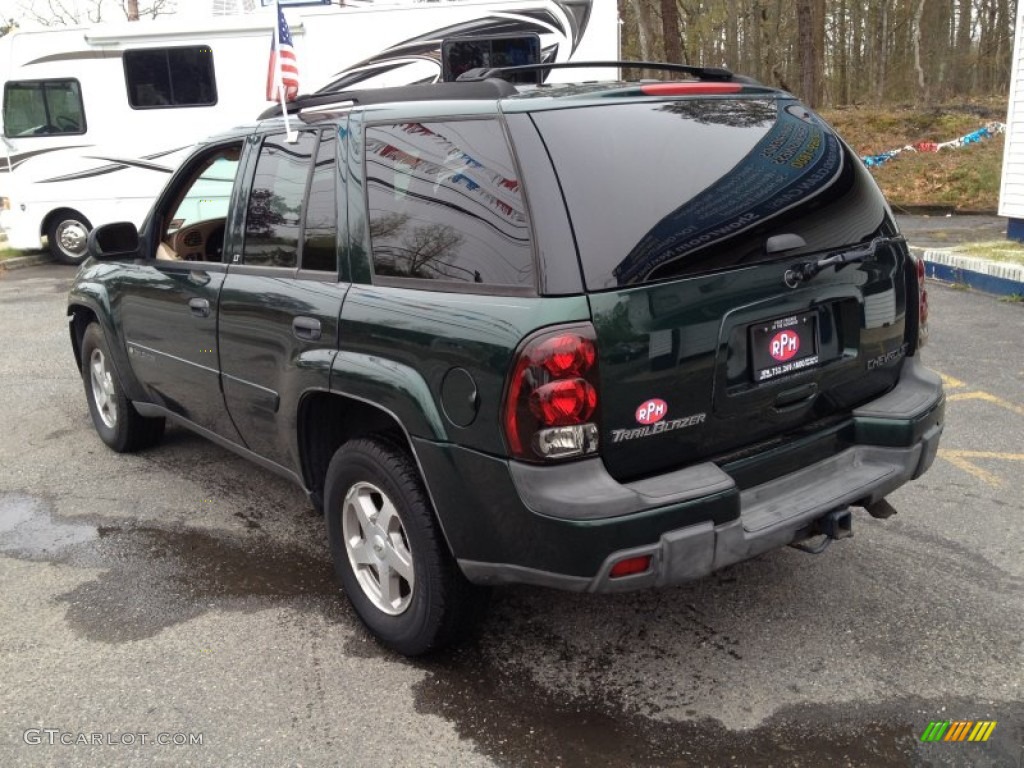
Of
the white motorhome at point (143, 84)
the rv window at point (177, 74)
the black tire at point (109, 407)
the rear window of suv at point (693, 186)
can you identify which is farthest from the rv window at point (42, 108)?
the rear window of suv at point (693, 186)

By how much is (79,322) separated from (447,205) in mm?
3673

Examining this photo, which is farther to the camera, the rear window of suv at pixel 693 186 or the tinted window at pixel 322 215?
the tinted window at pixel 322 215

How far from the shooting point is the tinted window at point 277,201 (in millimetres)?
3488

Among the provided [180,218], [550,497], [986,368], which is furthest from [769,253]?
[986,368]

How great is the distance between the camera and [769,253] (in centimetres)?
286

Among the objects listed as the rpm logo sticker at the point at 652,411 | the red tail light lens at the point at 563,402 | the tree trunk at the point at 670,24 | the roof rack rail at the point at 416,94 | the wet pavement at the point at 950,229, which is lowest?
the wet pavement at the point at 950,229

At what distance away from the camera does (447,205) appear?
2857 mm

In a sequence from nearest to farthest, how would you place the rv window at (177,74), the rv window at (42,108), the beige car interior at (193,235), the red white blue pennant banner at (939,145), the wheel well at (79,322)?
the beige car interior at (193,235) → the wheel well at (79,322) → the rv window at (177,74) → the rv window at (42,108) → the red white blue pennant banner at (939,145)

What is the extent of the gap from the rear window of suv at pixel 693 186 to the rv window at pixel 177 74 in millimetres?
12220

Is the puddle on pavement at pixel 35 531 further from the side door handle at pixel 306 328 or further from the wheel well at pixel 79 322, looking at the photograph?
the side door handle at pixel 306 328

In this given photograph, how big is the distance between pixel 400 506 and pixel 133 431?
2935mm

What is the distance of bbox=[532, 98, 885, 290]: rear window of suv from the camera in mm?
2645

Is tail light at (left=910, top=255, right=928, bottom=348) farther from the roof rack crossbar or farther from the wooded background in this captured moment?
the wooded background

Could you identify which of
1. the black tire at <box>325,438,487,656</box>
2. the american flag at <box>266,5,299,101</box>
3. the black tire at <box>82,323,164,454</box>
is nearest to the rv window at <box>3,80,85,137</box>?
the black tire at <box>82,323,164,454</box>
